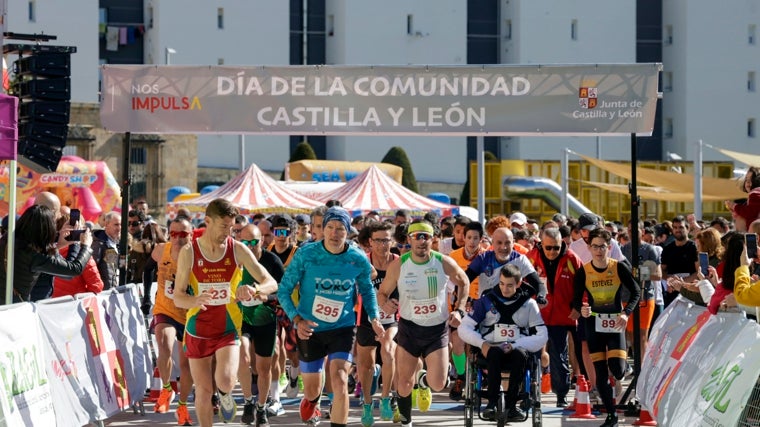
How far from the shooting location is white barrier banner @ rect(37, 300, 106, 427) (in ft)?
33.0

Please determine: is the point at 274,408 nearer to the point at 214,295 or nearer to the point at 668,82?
the point at 214,295

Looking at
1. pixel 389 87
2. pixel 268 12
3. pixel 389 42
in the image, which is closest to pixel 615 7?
pixel 389 42

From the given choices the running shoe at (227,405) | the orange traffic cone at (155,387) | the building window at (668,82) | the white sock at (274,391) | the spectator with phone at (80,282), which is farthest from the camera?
the building window at (668,82)

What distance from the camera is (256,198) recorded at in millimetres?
32000

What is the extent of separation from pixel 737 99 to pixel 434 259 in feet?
213

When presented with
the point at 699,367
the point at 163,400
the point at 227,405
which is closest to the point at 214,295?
the point at 227,405

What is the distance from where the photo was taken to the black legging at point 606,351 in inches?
495

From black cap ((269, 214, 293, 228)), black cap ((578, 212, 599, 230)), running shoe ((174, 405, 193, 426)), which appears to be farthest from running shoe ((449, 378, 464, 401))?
running shoe ((174, 405, 193, 426))

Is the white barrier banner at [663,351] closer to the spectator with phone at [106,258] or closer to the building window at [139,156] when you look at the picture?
the spectator with phone at [106,258]

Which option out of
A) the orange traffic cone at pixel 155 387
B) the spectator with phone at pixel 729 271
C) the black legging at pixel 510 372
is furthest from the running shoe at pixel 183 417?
the spectator with phone at pixel 729 271

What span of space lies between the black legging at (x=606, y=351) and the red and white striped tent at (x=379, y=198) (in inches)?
724

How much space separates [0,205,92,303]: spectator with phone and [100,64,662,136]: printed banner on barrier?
449 cm

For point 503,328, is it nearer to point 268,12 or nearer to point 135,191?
point 135,191

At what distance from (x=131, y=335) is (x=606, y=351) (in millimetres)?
4679
